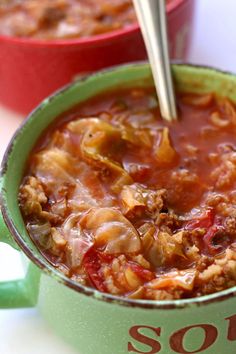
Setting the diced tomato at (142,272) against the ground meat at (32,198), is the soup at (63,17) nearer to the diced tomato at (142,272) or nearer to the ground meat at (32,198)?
the ground meat at (32,198)

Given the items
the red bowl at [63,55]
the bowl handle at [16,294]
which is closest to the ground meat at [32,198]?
the bowl handle at [16,294]

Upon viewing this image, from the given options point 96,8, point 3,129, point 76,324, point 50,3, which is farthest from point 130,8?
point 76,324

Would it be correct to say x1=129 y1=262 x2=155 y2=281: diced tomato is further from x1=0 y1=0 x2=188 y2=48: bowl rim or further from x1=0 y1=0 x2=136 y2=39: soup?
x1=0 y1=0 x2=136 y2=39: soup

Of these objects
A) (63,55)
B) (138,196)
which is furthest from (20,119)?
(138,196)

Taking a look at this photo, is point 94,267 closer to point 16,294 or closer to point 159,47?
point 16,294

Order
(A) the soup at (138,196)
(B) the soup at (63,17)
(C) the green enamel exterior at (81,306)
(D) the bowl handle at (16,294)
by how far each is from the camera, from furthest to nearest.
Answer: (B) the soup at (63,17), (D) the bowl handle at (16,294), (A) the soup at (138,196), (C) the green enamel exterior at (81,306)

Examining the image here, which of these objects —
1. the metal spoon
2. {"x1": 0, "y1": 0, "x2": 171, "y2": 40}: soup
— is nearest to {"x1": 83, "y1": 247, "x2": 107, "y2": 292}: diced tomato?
the metal spoon

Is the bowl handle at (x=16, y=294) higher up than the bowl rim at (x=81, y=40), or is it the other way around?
the bowl rim at (x=81, y=40)
